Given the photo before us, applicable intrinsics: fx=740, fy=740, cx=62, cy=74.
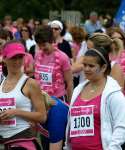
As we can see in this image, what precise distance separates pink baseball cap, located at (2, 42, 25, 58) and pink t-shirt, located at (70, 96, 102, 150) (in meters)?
0.64

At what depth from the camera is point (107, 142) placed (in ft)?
18.8

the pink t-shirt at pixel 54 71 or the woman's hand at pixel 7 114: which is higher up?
the pink t-shirt at pixel 54 71

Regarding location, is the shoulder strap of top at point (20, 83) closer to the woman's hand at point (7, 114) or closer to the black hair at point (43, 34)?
the woman's hand at point (7, 114)

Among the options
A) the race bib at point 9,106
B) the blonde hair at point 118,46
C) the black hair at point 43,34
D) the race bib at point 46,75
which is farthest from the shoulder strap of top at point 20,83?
the race bib at point 46,75

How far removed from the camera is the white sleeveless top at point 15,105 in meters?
6.03

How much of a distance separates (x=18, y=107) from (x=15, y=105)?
3cm

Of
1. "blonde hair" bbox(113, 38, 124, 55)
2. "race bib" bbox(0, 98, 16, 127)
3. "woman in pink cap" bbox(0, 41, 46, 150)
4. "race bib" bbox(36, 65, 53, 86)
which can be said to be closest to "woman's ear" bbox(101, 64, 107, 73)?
"woman in pink cap" bbox(0, 41, 46, 150)

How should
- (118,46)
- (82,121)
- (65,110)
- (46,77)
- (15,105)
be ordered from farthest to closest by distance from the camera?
1. (46,77)
2. (118,46)
3. (65,110)
4. (15,105)
5. (82,121)

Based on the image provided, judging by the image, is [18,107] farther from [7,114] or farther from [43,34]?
[43,34]

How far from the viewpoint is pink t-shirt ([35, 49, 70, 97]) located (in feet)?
31.1

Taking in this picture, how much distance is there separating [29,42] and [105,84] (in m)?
10.2

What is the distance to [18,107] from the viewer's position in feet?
19.9

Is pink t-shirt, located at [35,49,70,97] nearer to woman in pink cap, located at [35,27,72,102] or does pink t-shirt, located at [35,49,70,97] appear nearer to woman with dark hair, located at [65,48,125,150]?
woman in pink cap, located at [35,27,72,102]

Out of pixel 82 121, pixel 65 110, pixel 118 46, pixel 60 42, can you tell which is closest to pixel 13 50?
pixel 65 110
